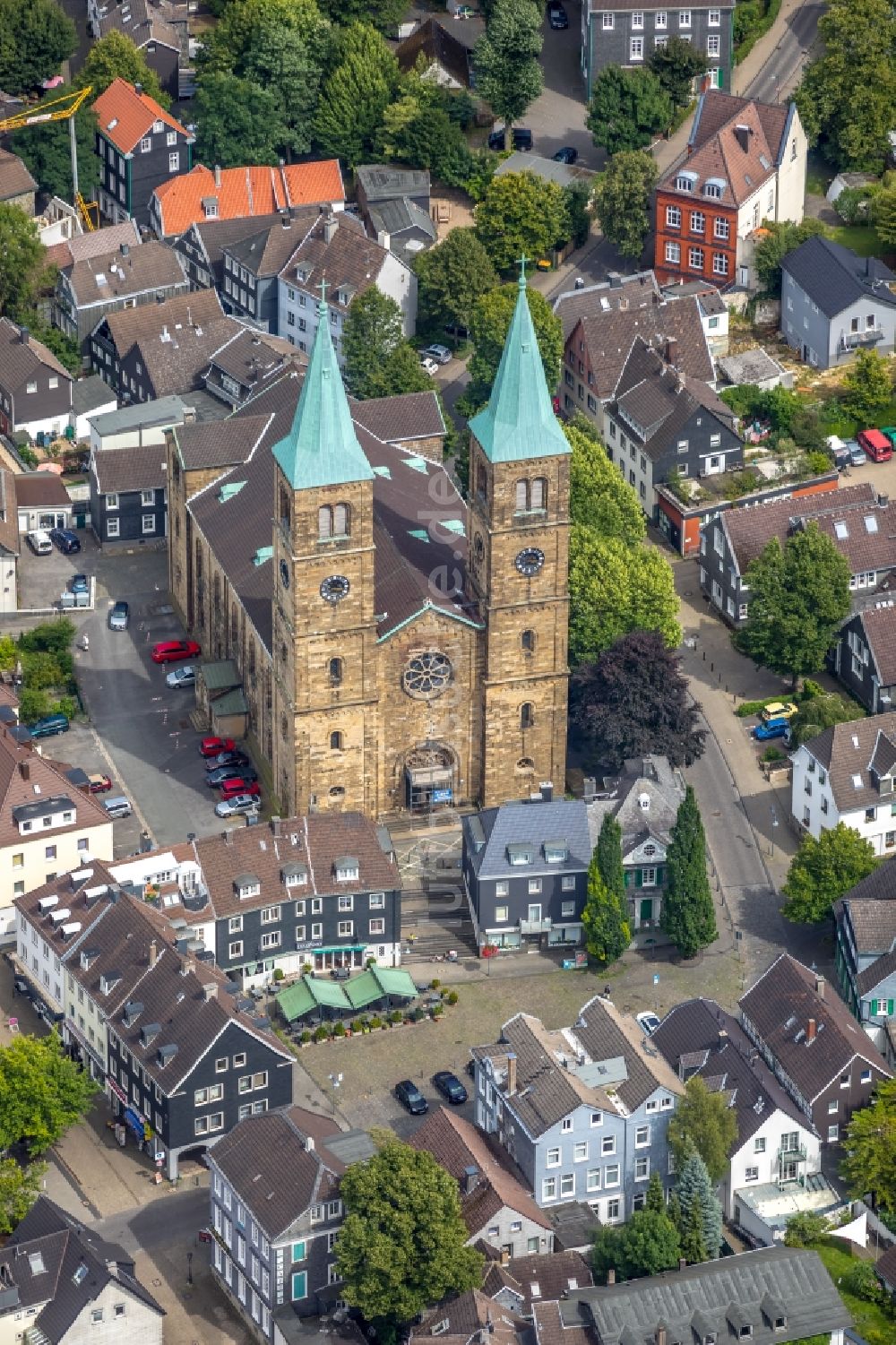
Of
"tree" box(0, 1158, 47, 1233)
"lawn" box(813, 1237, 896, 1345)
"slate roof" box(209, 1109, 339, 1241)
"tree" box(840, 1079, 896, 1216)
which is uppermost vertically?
"slate roof" box(209, 1109, 339, 1241)

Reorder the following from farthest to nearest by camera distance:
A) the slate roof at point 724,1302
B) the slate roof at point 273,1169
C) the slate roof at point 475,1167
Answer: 1. the slate roof at point 475,1167
2. the slate roof at point 273,1169
3. the slate roof at point 724,1302

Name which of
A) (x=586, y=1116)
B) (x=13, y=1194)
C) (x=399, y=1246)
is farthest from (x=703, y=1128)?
(x=13, y=1194)

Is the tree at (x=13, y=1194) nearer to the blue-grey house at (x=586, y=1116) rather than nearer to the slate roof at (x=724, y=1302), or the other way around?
the blue-grey house at (x=586, y=1116)

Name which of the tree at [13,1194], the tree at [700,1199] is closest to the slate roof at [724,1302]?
the tree at [700,1199]

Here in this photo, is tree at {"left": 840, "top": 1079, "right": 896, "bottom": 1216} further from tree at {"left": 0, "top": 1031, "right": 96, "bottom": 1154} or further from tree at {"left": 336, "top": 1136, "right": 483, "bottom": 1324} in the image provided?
tree at {"left": 0, "top": 1031, "right": 96, "bottom": 1154}

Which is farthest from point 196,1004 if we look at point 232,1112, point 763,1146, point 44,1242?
point 763,1146

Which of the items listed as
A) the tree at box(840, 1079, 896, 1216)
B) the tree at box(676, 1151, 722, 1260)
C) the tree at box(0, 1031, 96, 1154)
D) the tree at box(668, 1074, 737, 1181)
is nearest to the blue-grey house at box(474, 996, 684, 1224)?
the tree at box(668, 1074, 737, 1181)
